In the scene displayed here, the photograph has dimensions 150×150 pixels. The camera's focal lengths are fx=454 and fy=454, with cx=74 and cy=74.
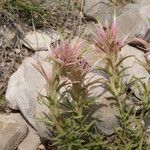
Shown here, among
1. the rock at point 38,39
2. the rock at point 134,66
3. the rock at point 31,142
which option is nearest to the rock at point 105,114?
the rock at point 134,66

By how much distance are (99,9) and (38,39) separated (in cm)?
63

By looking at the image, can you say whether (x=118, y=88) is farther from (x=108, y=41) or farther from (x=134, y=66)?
(x=134, y=66)

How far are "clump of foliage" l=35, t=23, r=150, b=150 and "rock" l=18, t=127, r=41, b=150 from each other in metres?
0.16

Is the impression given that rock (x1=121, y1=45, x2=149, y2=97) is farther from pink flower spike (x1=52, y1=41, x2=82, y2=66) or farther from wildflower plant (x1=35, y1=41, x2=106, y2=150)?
pink flower spike (x1=52, y1=41, x2=82, y2=66)

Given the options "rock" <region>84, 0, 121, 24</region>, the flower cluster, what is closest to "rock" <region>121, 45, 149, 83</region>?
"rock" <region>84, 0, 121, 24</region>

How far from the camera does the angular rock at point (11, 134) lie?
9.48 ft

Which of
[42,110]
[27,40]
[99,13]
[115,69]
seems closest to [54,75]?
[115,69]

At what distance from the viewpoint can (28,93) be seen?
121 inches

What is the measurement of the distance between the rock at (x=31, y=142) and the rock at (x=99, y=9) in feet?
3.86

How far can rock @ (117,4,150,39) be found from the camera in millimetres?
3406

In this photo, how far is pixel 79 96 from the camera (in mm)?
2617

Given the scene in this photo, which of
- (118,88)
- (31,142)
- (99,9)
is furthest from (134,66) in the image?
(31,142)

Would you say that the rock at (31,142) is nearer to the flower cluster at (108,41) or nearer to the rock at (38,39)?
the rock at (38,39)

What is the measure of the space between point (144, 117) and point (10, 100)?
95 cm
